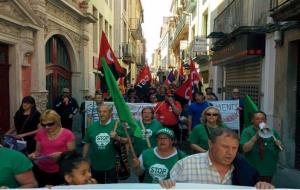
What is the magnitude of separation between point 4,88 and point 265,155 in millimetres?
6670

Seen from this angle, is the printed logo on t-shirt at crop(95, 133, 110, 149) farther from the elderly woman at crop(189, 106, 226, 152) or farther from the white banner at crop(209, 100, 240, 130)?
the white banner at crop(209, 100, 240, 130)

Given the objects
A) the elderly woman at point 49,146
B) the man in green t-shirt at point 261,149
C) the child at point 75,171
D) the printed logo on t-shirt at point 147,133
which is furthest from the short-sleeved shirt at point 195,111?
the child at point 75,171

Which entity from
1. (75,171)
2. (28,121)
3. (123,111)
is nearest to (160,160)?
(123,111)

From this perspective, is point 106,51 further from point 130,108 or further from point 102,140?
point 102,140

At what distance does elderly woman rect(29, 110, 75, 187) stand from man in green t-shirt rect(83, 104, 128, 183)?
1.70 ft

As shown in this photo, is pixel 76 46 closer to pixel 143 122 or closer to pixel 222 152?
pixel 143 122

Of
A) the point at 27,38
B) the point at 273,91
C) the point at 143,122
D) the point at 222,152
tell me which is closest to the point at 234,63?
the point at 273,91

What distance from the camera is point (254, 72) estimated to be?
12.9 metres

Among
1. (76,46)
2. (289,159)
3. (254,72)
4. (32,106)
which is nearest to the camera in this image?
(32,106)

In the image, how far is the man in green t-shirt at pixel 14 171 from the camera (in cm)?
309

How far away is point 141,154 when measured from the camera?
445 centimetres

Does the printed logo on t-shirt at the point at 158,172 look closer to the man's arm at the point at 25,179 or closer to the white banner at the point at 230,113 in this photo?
the man's arm at the point at 25,179

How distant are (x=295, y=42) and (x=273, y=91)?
1759mm

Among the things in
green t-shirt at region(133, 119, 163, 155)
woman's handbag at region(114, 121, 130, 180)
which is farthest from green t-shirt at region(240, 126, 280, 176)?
woman's handbag at region(114, 121, 130, 180)
